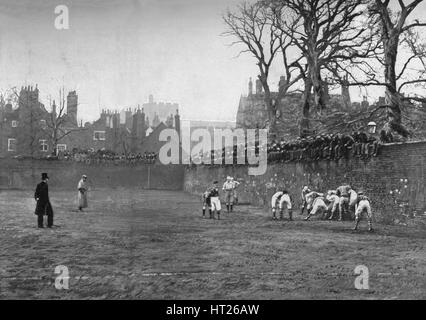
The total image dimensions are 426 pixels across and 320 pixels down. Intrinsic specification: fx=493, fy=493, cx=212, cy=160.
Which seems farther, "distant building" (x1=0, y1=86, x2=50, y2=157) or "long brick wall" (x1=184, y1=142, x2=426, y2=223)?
"distant building" (x1=0, y1=86, x2=50, y2=157)

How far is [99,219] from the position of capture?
16688 mm

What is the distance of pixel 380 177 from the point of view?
1540 cm

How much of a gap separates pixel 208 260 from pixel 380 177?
8461mm

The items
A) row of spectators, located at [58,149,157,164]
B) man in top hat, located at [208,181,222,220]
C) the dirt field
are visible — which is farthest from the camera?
row of spectators, located at [58,149,157,164]

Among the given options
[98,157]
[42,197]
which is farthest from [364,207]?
[98,157]

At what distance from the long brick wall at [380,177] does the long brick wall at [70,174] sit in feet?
64.8

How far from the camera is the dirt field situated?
21.6 feet

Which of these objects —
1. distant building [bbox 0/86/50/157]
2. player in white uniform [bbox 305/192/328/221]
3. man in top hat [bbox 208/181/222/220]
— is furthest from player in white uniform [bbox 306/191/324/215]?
distant building [bbox 0/86/50/157]

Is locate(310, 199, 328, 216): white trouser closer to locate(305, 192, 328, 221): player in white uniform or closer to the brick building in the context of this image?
locate(305, 192, 328, 221): player in white uniform

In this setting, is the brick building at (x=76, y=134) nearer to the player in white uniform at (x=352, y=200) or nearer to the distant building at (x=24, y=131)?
the distant building at (x=24, y=131)

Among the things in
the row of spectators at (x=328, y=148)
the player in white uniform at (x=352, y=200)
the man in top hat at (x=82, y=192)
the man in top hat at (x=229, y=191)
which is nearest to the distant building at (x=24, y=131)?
the man in top hat at (x=82, y=192)

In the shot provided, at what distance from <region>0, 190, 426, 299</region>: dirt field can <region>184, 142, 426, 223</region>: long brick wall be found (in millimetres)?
997

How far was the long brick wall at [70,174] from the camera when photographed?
3806 cm

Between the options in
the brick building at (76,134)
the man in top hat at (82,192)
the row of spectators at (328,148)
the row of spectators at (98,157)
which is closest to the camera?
the row of spectators at (328,148)
